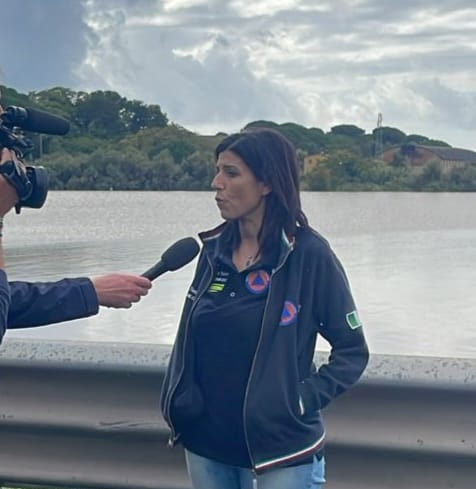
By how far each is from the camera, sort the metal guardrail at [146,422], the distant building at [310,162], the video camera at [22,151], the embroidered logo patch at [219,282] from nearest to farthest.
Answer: the video camera at [22,151], the embroidered logo patch at [219,282], the metal guardrail at [146,422], the distant building at [310,162]

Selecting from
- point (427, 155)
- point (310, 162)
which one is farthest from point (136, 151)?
point (427, 155)

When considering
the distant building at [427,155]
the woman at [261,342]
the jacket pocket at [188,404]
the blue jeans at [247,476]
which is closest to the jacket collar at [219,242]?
the woman at [261,342]

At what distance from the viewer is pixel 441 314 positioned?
623cm

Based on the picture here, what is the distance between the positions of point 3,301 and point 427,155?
14.6m

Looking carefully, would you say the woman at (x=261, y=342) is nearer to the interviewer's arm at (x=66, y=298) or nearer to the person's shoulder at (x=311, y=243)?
the person's shoulder at (x=311, y=243)

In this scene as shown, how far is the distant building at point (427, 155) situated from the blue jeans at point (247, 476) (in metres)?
12.5

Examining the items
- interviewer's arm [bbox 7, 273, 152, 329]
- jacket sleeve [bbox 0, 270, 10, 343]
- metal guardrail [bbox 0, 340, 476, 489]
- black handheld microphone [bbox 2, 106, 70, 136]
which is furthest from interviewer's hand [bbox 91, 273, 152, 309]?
metal guardrail [bbox 0, 340, 476, 489]

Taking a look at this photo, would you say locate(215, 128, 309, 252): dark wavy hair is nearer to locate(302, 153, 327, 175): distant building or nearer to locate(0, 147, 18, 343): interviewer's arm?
locate(302, 153, 327, 175): distant building

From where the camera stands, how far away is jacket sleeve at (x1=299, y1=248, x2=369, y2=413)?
2.91 meters

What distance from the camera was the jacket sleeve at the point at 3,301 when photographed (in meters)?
2.49

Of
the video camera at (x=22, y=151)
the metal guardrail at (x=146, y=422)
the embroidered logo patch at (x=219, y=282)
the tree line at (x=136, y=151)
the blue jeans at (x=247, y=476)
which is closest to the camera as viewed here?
the video camera at (x=22, y=151)

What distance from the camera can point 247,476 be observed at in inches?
115

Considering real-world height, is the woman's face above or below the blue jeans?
above

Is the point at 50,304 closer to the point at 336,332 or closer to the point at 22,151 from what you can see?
the point at 22,151
